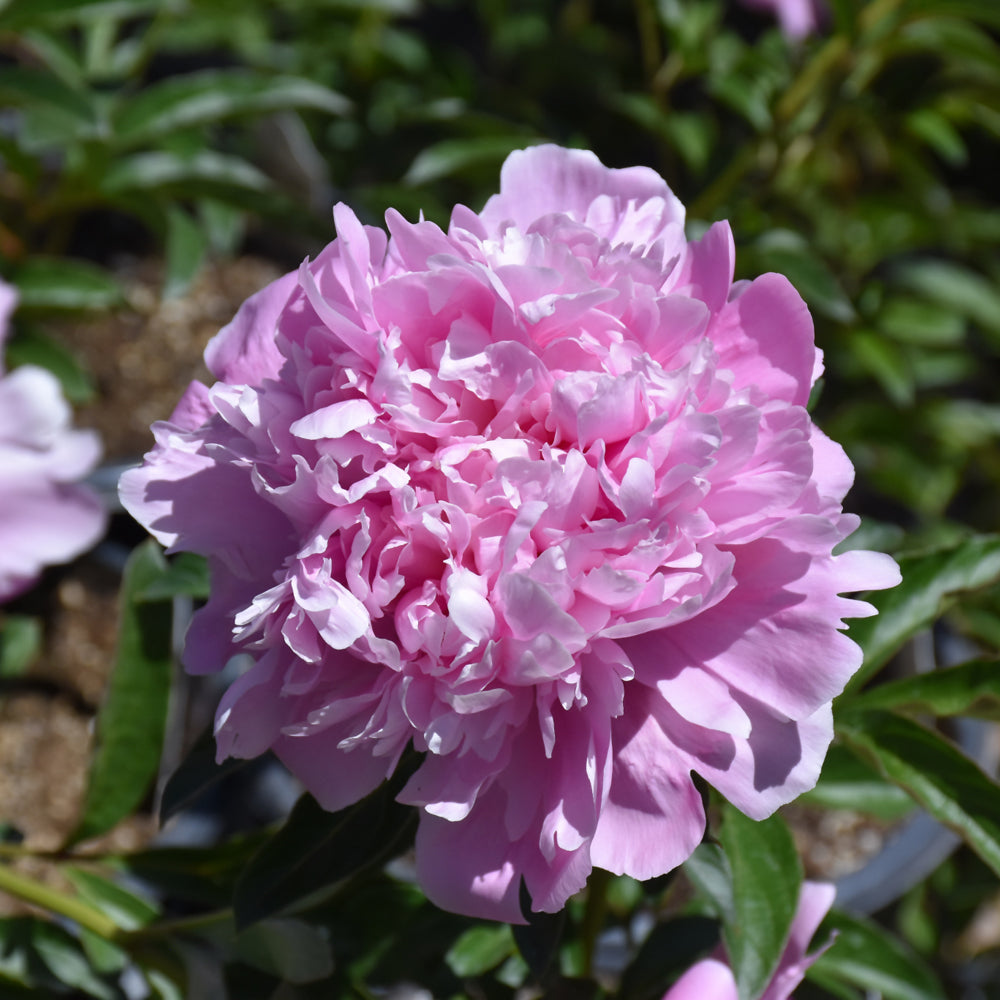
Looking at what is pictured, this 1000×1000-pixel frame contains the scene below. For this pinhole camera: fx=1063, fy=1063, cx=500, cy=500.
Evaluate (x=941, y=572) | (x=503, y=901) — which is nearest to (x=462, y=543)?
(x=503, y=901)

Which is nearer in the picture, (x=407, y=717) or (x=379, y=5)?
(x=407, y=717)

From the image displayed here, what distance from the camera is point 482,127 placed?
1.00 metres

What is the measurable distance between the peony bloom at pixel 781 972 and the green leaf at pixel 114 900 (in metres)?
0.33

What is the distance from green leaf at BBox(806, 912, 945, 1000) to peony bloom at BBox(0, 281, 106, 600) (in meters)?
0.57

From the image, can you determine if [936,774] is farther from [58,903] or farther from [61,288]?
[61,288]

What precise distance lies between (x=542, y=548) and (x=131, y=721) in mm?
424

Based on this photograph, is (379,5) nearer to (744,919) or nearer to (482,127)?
(482,127)

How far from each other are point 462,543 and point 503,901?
15cm

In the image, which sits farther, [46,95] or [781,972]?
[46,95]

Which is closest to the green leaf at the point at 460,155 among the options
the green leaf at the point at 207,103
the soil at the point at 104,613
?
the green leaf at the point at 207,103

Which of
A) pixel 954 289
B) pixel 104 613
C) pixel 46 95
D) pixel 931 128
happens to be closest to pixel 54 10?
pixel 46 95

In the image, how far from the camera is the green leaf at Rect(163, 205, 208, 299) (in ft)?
3.38

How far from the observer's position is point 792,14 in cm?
120

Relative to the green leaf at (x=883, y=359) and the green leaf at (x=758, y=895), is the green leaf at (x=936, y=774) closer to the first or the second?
the green leaf at (x=758, y=895)
